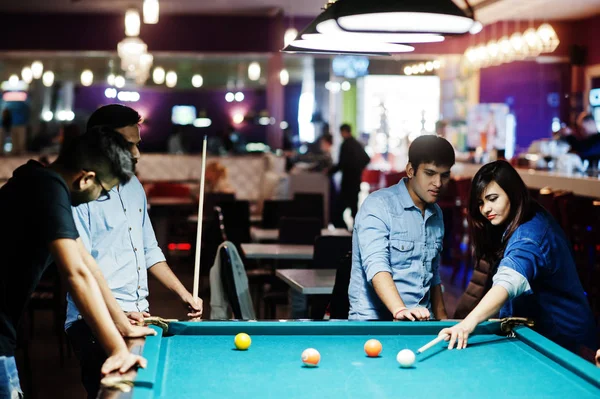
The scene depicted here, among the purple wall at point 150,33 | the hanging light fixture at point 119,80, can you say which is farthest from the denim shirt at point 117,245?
the hanging light fixture at point 119,80

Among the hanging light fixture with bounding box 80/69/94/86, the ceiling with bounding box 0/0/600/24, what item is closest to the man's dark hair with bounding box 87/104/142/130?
the ceiling with bounding box 0/0/600/24

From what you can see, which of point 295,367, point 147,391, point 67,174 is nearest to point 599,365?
point 295,367

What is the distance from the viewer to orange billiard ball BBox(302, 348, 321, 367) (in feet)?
8.96

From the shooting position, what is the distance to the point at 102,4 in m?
13.3

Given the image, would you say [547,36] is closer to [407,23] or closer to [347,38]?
[347,38]

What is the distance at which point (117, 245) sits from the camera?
330 cm

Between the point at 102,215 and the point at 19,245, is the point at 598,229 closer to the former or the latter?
the point at 102,215

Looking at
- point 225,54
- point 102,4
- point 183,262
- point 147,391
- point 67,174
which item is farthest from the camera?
point 225,54

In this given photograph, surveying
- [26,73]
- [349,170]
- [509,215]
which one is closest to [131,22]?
[349,170]

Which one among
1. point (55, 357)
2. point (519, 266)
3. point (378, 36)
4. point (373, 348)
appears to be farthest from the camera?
point (55, 357)

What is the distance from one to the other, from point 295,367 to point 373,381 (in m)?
0.27

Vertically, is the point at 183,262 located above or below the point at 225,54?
below

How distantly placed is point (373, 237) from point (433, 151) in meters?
0.41

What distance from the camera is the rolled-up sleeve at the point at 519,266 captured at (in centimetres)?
316
